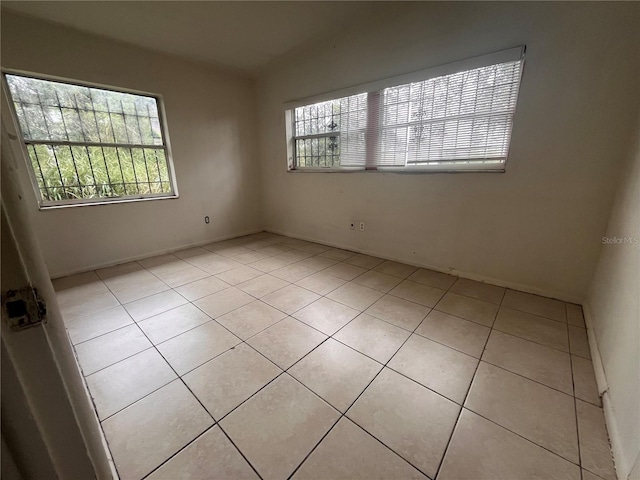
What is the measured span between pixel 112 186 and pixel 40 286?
3378 millimetres

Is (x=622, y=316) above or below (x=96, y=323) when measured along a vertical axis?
above

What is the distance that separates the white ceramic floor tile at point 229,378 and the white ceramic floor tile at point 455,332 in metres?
1.10

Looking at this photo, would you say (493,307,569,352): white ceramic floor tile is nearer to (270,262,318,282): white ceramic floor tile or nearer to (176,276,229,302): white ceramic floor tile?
(270,262,318,282): white ceramic floor tile

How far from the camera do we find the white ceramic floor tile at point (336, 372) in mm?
1325

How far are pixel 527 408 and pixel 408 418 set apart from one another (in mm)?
610

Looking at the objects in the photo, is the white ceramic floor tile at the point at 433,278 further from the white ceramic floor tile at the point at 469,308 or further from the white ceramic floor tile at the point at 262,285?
the white ceramic floor tile at the point at 262,285

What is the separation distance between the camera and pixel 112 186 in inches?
122

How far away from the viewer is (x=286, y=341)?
5.63 ft

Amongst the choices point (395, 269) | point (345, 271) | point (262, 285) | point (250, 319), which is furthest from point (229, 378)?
point (395, 269)

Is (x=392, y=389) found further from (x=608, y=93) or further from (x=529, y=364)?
(x=608, y=93)

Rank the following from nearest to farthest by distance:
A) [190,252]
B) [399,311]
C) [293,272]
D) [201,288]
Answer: [399,311] < [201,288] < [293,272] < [190,252]

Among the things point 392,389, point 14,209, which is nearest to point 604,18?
point 392,389

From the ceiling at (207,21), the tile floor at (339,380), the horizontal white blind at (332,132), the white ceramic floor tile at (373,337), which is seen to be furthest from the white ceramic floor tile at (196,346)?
the ceiling at (207,21)

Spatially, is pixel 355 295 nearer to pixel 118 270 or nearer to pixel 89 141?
pixel 118 270
